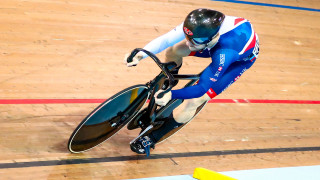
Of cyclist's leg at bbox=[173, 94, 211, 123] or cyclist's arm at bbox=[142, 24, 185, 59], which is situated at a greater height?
cyclist's arm at bbox=[142, 24, 185, 59]

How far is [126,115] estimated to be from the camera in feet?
11.5

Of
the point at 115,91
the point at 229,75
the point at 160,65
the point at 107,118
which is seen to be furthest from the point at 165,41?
the point at 115,91

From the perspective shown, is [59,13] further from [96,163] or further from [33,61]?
[96,163]

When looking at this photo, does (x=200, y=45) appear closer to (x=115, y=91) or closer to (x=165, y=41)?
(x=165, y=41)

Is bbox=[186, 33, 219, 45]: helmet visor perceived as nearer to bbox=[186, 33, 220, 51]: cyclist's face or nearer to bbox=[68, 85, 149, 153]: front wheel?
bbox=[186, 33, 220, 51]: cyclist's face

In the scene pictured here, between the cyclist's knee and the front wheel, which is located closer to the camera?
the front wheel

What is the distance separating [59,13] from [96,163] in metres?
2.26

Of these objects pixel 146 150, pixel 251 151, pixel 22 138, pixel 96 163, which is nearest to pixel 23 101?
pixel 22 138

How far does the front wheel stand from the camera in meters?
3.33

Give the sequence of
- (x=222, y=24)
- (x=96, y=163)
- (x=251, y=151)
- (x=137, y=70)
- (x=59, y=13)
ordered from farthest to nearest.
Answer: (x=59, y=13), (x=137, y=70), (x=251, y=151), (x=96, y=163), (x=222, y=24)

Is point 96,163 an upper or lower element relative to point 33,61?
lower

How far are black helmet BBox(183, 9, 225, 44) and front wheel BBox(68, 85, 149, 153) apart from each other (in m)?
0.62

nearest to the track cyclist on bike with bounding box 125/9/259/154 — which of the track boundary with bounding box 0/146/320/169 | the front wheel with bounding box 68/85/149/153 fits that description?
the track boundary with bounding box 0/146/320/169

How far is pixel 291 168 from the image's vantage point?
4098 mm
